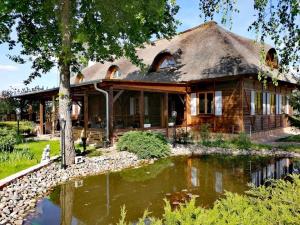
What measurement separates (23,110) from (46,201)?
22571 mm

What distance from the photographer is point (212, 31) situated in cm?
1986

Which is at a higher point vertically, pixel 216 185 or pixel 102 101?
pixel 102 101

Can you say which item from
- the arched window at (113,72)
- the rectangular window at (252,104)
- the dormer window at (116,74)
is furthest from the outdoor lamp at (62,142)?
the arched window at (113,72)

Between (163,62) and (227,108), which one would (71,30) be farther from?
(163,62)

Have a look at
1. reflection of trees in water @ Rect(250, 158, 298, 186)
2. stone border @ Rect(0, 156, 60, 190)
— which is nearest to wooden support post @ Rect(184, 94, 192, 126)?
reflection of trees in water @ Rect(250, 158, 298, 186)

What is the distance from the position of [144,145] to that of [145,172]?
2.40 metres

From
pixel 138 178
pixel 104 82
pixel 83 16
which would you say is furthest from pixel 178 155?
pixel 83 16

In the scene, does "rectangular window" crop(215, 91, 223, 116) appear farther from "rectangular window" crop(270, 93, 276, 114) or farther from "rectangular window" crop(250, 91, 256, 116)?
"rectangular window" crop(270, 93, 276, 114)

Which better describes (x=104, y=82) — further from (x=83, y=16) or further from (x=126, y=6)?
(x=126, y=6)

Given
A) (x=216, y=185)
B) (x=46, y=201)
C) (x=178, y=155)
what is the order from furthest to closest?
(x=178, y=155) → (x=216, y=185) → (x=46, y=201)

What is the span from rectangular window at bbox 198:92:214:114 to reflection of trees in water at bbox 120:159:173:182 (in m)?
7.39

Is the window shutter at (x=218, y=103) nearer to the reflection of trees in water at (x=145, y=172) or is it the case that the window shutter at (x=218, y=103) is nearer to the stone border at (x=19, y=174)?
the reflection of trees in water at (x=145, y=172)

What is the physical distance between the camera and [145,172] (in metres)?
9.14

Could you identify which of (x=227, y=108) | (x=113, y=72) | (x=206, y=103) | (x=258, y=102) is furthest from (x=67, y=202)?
(x=113, y=72)
